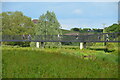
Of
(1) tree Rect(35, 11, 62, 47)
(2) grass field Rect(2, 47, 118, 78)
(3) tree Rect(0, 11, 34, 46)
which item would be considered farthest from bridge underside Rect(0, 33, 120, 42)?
(2) grass field Rect(2, 47, 118, 78)

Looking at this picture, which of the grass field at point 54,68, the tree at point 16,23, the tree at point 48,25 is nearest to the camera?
the grass field at point 54,68

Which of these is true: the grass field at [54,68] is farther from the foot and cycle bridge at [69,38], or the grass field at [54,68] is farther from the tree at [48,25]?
the tree at [48,25]

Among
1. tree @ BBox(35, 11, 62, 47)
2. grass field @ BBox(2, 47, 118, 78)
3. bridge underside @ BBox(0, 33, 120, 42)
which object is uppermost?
tree @ BBox(35, 11, 62, 47)

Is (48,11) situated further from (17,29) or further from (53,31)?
(17,29)

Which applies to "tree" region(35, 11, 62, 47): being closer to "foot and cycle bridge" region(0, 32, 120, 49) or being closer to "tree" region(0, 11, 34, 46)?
"foot and cycle bridge" region(0, 32, 120, 49)

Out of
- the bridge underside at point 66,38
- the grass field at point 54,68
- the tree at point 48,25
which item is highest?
the tree at point 48,25

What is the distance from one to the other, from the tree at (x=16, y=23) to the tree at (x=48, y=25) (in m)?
7.88

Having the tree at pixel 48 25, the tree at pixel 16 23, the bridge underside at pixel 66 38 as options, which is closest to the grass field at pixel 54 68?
the bridge underside at pixel 66 38

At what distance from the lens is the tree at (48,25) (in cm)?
3256

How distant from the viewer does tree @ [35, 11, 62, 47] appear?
32.6 meters

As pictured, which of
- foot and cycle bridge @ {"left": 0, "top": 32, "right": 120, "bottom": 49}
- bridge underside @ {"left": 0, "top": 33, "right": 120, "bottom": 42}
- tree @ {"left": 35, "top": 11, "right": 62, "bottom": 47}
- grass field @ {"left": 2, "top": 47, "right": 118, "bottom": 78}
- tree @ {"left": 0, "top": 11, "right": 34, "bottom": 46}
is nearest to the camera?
grass field @ {"left": 2, "top": 47, "right": 118, "bottom": 78}

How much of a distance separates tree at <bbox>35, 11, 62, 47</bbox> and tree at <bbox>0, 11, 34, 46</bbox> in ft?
25.9

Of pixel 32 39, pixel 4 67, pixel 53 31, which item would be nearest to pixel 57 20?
pixel 53 31

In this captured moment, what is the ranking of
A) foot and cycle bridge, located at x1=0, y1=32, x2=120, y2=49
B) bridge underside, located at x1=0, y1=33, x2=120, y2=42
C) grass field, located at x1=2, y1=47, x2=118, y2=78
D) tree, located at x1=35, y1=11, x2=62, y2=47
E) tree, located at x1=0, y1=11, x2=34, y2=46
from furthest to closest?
tree, located at x1=0, y1=11, x2=34, y2=46, tree, located at x1=35, y1=11, x2=62, y2=47, bridge underside, located at x1=0, y1=33, x2=120, y2=42, foot and cycle bridge, located at x1=0, y1=32, x2=120, y2=49, grass field, located at x1=2, y1=47, x2=118, y2=78
